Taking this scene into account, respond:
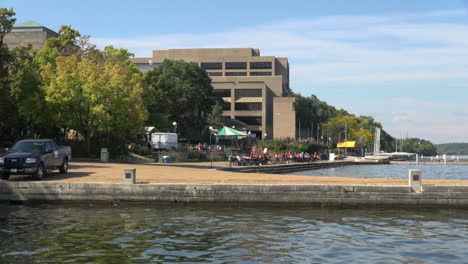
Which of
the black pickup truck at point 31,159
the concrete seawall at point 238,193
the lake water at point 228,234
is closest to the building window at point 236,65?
the black pickup truck at point 31,159

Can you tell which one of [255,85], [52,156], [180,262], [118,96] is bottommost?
[180,262]

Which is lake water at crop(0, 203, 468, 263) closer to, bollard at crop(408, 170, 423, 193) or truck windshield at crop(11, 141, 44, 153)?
bollard at crop(408, 170, 423, 193)

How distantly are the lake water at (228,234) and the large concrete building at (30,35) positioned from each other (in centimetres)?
6034

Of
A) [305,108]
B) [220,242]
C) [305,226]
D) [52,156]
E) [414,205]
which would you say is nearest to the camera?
[220,242]

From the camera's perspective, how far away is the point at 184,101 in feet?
263

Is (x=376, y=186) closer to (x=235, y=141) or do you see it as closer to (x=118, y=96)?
(x=118, y=96)

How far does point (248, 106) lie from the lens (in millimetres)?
128750

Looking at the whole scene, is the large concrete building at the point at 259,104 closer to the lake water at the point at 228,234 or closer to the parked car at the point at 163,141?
the parked car at the point at 163,141

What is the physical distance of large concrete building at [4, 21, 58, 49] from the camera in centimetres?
7700

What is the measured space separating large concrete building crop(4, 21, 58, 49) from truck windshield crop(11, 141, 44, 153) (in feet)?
182

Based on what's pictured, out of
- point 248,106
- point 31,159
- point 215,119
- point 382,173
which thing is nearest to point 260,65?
point 248,106

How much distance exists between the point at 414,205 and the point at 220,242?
35.6 feet

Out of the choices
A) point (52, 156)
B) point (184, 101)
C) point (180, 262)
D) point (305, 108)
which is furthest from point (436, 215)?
point (305, 108)

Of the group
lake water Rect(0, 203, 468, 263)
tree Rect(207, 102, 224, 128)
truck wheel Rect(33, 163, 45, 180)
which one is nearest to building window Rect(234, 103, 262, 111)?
tree Rect(207, 102, 224, 128)
